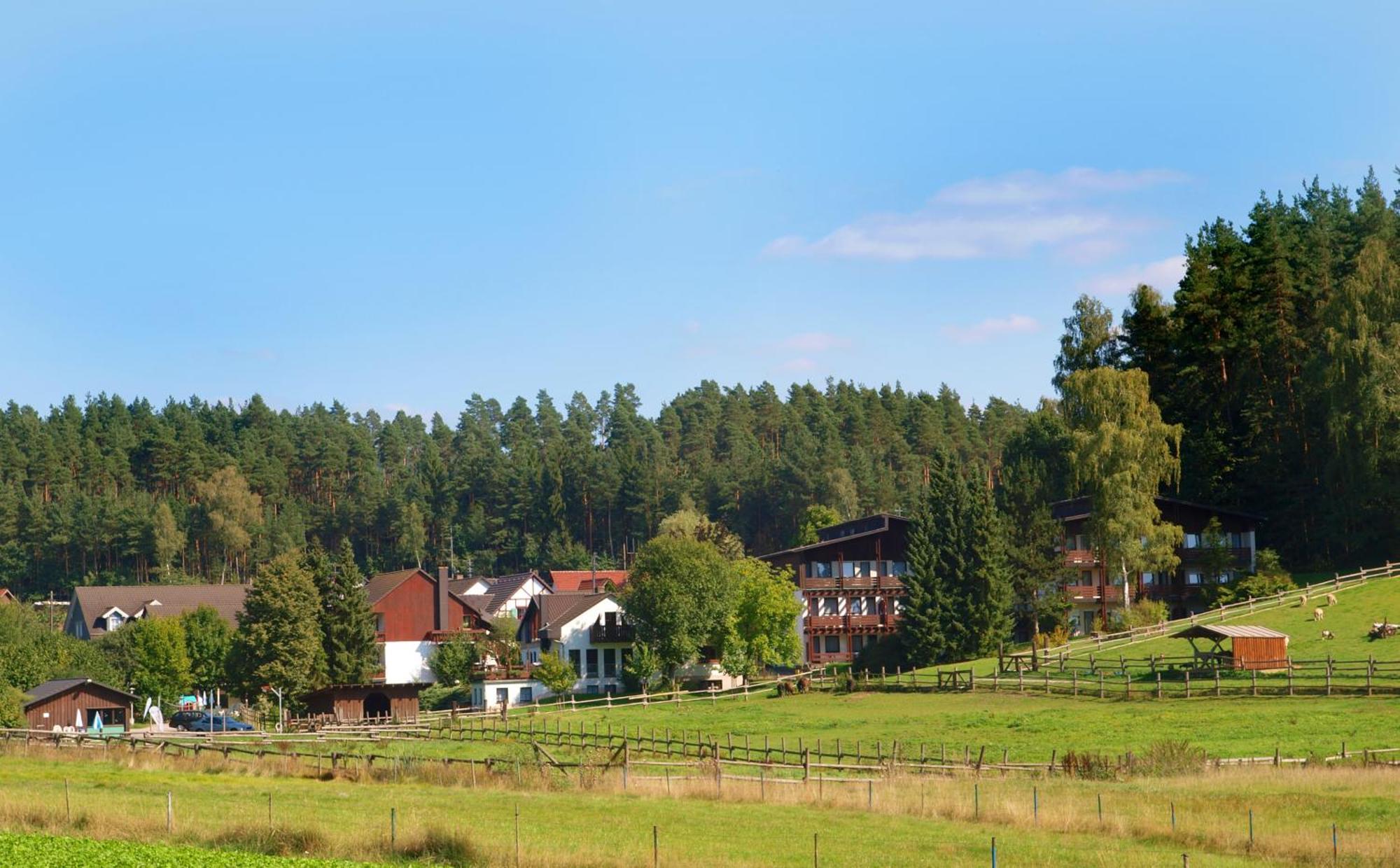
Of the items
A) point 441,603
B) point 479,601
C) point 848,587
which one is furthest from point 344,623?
point 479,601

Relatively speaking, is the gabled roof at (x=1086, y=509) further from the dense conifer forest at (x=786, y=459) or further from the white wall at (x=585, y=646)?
the white wall at (x=585, y=646)

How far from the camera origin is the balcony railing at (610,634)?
303ft

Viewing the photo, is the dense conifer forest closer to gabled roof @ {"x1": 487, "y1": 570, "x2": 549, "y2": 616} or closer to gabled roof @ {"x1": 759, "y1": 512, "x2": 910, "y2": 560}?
gabled roof @ {"x1": 759, "y1": 512, "x2": 910, "y2": 560}

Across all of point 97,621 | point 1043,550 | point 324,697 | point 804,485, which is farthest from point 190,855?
point 804,485

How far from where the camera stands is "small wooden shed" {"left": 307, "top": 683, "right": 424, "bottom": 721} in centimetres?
7869

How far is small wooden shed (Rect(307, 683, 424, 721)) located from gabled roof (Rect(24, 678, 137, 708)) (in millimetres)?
9538

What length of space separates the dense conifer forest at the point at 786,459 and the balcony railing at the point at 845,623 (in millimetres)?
12000

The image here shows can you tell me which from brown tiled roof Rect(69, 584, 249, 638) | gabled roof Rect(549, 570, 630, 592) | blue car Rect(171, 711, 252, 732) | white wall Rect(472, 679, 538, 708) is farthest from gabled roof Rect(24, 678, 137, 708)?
gabled roof Rect(549, 570, 630, 592)

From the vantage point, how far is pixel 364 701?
79688mm

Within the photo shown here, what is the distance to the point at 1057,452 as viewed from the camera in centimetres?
10525

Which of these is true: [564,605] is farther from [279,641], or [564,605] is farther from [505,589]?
[505,589]

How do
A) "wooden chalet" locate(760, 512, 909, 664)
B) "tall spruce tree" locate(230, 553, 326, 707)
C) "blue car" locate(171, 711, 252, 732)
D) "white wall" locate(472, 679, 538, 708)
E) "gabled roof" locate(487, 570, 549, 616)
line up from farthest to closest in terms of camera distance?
"gabled roof" locate(487, 570, 549, 616), "wooden chalet" locate(760, 512, 909, 664), "white wall" locate(472, 679, 538, 708), "tall spruce tree" locate(230, 553, 326, 707), "blue car" locate(171, 711, 252, 732)

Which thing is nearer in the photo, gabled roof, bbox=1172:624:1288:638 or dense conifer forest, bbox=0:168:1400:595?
gabled roof, bbox=1172:624:1288:638

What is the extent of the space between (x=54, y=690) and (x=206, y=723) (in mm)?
7563
